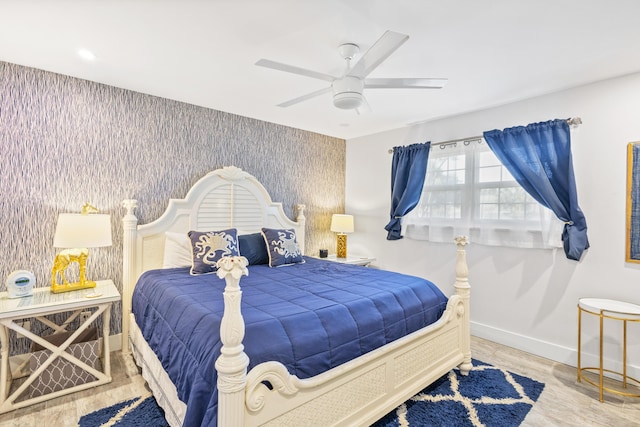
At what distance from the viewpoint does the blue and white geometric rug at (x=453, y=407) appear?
1905mm

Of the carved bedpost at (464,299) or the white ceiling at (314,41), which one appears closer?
the white ceiling at (314,41)

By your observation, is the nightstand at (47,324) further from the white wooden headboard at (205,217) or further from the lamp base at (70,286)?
the white wooden headboard at (205,217)

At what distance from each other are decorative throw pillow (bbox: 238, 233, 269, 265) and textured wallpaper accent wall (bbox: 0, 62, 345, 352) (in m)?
0.83

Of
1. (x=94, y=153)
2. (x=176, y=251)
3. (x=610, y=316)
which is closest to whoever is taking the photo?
(x=610, y=316)

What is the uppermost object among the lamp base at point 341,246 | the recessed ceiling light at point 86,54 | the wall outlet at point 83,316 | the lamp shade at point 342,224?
the recessed ceiling light at point 86,54

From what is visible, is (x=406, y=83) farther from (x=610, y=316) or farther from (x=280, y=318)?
(x=610, y=316)

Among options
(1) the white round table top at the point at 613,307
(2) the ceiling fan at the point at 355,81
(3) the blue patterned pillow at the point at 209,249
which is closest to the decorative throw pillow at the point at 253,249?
(3) the blue patterned pillow at the point at 209,249

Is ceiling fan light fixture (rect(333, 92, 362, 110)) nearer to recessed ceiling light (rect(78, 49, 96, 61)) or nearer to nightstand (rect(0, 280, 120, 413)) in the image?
recessed ceiling light (rect(78, 49, 96, 61))

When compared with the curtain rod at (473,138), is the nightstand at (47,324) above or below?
below

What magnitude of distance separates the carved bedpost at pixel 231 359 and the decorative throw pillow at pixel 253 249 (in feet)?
6.58

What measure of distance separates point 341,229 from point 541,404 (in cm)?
270

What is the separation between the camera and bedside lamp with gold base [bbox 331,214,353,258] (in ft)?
14.1

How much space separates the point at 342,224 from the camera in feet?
14.1

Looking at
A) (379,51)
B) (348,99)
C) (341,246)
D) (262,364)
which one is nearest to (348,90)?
(348,99)
